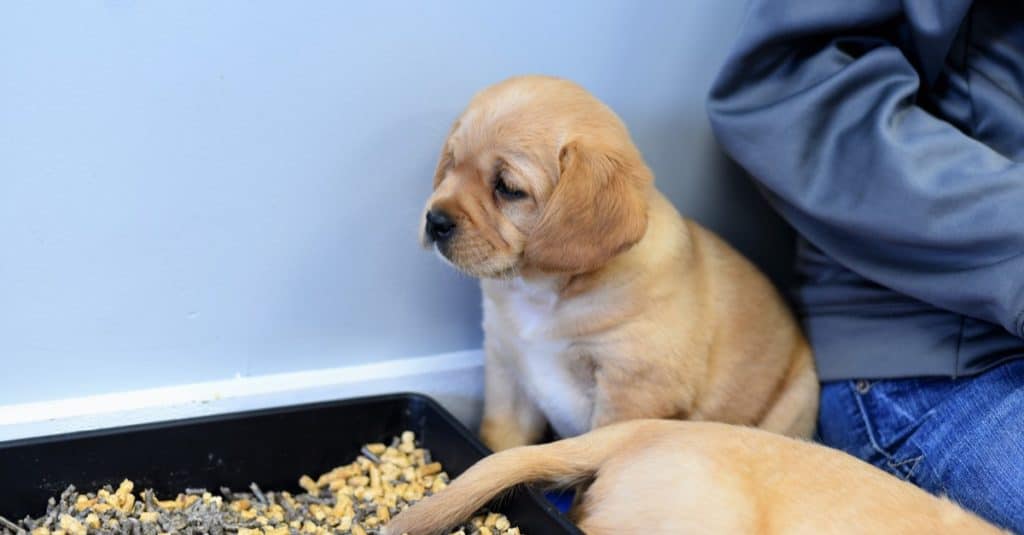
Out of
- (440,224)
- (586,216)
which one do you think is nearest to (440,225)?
(440,224)

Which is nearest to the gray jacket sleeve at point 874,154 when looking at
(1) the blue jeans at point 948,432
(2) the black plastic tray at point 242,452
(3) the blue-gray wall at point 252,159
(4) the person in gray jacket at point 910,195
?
(4) the person in gray jacket at point 910,195

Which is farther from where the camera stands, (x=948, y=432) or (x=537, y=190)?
(x=948, y=432)

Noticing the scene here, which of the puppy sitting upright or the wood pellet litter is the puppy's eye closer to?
the puppy sitting upright

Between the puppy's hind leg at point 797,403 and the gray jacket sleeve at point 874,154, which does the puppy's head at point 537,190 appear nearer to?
the gray jacket sleeve at point 874,154

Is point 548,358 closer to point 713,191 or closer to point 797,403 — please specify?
point 797,403

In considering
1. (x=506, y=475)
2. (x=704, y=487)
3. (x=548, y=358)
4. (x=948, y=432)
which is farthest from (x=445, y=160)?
(x=948, y=432)

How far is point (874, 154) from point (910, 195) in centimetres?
10

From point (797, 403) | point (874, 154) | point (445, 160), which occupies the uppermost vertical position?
point (445, 160)

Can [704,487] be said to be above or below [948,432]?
above

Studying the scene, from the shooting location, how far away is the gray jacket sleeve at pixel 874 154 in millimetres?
1714

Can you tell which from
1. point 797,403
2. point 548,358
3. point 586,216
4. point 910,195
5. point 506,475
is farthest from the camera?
point 797,403

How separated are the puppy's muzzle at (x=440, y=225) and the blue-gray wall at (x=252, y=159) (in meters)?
0.33

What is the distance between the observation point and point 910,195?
5.76ft

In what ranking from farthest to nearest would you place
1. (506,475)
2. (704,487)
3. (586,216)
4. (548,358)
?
1. (548,358)
2. (586,216)
3. (506,475)
4. (704,487)
